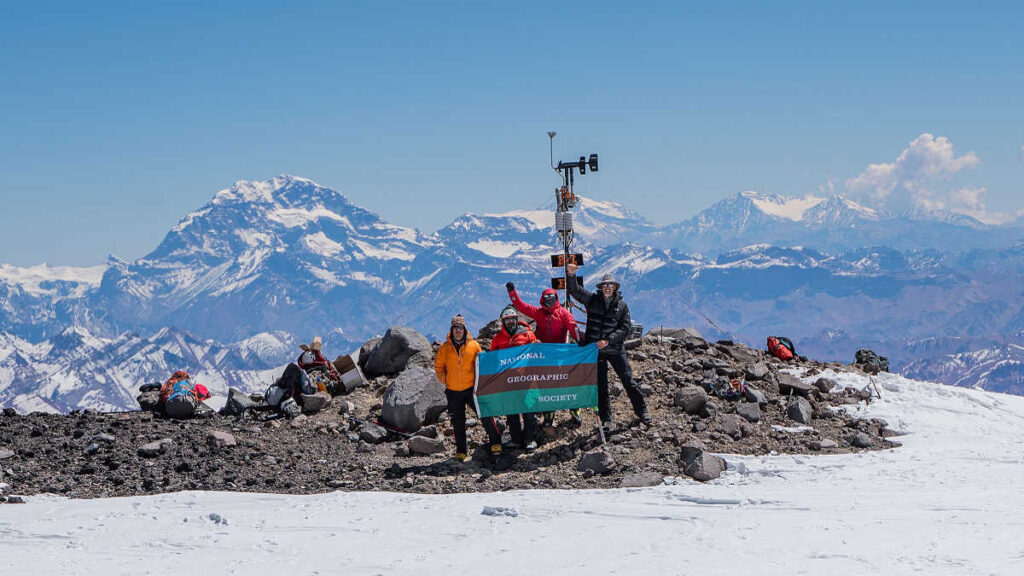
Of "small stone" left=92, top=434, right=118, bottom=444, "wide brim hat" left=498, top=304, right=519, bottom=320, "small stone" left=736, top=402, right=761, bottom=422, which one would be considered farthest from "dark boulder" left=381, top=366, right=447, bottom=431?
"small stone" left=736, top=402, right=761, bottom=422

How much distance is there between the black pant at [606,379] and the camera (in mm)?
13828

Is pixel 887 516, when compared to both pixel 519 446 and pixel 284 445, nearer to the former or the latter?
pixel 519 446

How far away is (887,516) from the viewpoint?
396 inches

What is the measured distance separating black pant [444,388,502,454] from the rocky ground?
1.09ft

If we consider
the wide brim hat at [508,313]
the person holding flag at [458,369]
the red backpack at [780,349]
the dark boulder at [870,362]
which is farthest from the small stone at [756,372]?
the person holding flag at [458,369]

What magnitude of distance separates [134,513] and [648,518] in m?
6.80

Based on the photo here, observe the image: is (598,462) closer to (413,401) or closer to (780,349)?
(413,401)

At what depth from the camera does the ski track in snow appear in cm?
888

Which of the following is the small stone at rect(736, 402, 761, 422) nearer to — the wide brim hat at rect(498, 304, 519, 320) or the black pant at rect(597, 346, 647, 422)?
the black pant at rect(597, 346, 647, 422)

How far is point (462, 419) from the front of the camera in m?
13.3

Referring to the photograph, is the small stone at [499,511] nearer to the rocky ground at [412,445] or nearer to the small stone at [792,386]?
the rocky ground at [412,445]

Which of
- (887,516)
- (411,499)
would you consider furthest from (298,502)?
(887,516)

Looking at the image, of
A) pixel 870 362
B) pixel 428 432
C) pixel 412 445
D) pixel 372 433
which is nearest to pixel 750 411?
pixel 428 432

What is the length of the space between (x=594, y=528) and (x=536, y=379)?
3786 millimetres
